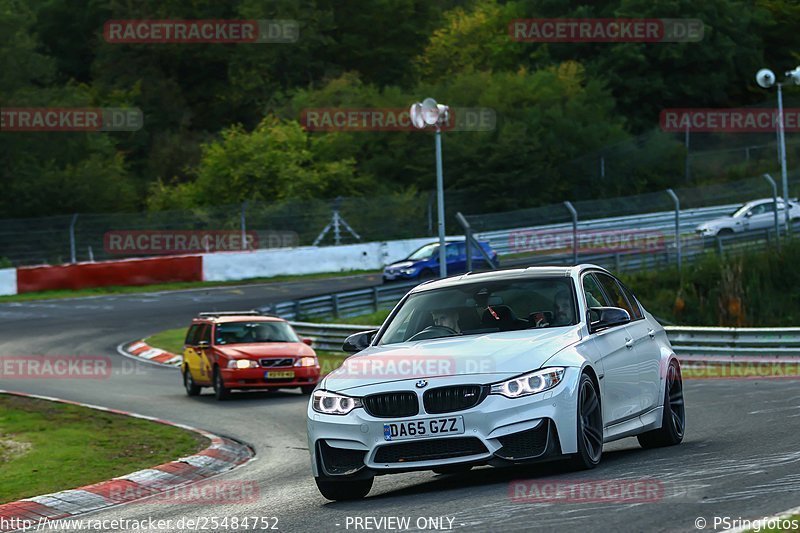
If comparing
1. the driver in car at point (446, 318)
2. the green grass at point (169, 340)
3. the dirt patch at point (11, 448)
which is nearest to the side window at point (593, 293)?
the driver in car at point (446, 318)

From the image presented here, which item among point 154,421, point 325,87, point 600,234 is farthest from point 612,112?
point 154,421

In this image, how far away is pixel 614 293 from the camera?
37.2 ft

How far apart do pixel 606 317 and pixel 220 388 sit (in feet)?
39.6

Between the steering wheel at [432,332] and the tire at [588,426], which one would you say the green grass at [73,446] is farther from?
the tire at [588,426]

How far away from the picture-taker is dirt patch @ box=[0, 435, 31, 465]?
13.9m

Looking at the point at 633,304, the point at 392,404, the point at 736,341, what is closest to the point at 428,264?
the point at 736,341

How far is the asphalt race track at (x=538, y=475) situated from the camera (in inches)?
295

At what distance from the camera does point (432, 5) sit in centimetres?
7981

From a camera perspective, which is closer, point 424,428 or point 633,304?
point 424,428

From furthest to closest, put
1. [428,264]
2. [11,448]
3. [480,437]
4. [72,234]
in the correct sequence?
[72,234], [428,264], [11,448], [480,437]

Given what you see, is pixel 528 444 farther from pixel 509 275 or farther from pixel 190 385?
pixel 190 385

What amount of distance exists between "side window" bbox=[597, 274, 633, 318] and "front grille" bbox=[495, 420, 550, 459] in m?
2.64

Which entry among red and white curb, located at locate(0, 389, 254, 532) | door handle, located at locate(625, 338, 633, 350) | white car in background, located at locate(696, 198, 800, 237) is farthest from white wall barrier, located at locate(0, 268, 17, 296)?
door handle, located at locate(625, 338, 633, 350)

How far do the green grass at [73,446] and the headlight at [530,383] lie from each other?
4640 millimetres
